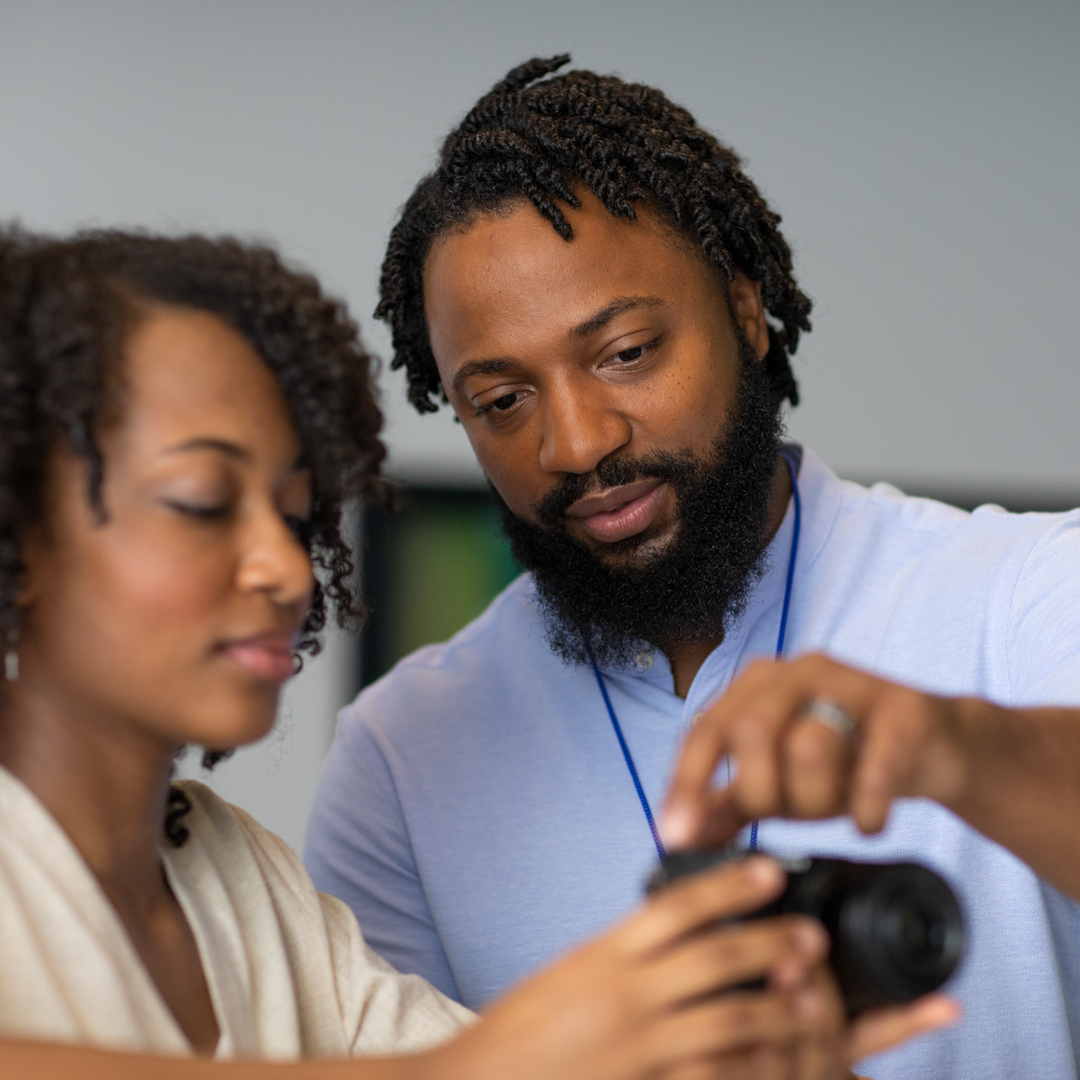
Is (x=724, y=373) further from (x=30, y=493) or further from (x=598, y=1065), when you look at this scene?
(x=598, y=1065)

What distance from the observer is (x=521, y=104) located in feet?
5.20

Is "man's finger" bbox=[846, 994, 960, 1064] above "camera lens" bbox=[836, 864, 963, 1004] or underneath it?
underneath

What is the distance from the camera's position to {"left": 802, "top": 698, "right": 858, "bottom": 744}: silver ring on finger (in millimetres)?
764

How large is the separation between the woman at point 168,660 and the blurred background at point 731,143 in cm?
168

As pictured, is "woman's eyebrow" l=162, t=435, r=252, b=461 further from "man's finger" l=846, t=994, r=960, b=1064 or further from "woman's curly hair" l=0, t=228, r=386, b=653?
"man's finger" l=846, t=994, r=960, b=1064

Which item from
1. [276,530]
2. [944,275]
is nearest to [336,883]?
[276,530]

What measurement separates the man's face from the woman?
17.0 inches

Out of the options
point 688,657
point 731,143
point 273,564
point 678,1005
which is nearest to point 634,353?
point 688,657

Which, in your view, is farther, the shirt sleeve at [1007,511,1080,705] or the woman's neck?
the shirt sleeve at [1007,511,1080,705]

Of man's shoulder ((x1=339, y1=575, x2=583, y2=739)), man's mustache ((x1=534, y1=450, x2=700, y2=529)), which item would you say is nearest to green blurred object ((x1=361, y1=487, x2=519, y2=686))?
man's shoulder ((x1=339, y1=575, x2=583, y2=739))

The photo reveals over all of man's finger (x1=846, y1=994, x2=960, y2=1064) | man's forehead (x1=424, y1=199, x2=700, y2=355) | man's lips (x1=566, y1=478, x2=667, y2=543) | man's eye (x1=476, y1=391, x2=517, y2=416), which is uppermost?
man's forehead (x1=424, y1=199, x2=700, y2=355)

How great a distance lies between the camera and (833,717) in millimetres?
771

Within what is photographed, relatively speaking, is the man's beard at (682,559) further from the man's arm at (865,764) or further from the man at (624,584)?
the man's arm at (865,764)

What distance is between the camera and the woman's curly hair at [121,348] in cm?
86
